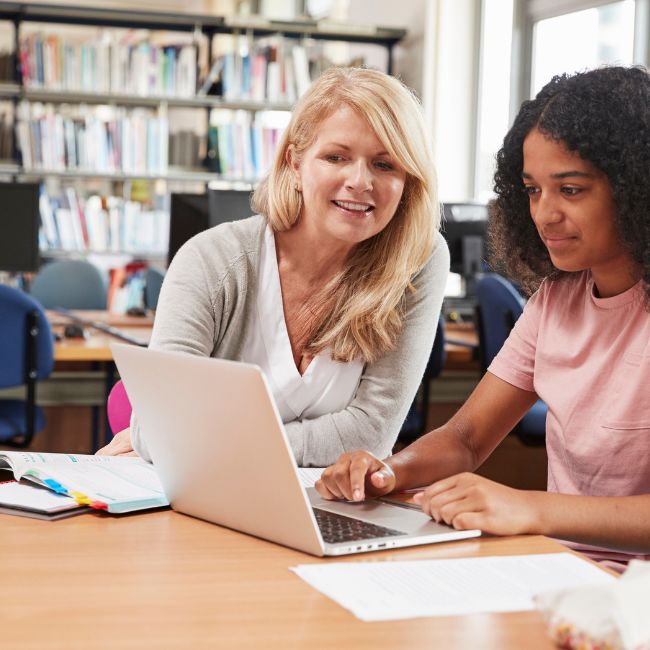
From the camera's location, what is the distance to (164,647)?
0.81 metres

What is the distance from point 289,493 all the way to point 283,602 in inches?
5.5

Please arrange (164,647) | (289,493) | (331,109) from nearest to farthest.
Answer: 1. (164,647)
2. (289,493)
3. (331,109)

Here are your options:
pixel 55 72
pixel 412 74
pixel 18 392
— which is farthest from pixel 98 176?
pixel 18 392

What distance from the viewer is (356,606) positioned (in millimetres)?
903

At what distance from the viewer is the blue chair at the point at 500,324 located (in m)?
3.24

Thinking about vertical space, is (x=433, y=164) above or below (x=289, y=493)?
above

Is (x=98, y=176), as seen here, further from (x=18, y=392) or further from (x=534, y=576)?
(x=534, y=576)

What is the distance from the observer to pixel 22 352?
3.15m

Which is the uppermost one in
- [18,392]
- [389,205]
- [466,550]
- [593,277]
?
[389,205]

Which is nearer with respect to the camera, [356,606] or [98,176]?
[356,606]

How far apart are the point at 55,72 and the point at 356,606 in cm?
526

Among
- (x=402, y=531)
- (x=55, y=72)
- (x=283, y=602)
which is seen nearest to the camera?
(x=283, y=602)

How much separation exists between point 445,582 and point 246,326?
883mm

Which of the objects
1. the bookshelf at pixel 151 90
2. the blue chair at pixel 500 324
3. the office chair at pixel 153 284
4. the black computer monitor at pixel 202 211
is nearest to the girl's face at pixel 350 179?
the black computer monitor at pixel 202 211
